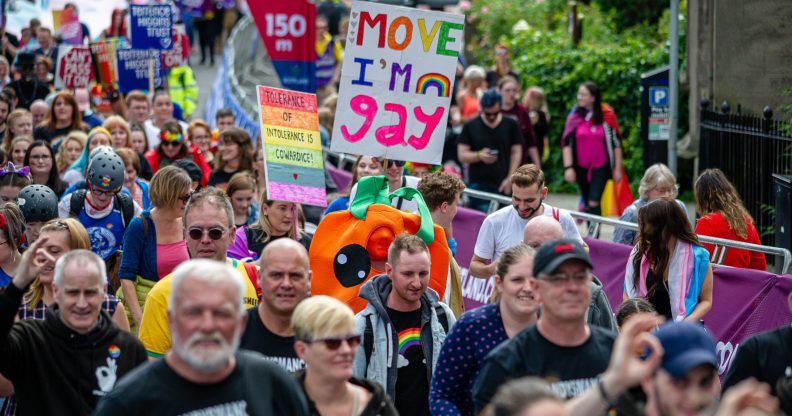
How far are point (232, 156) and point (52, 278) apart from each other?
6021 millimetres

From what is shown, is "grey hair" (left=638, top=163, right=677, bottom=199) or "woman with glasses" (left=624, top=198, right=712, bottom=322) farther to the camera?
"grey hair" (left=638, top=163, right=677, bottom=199)

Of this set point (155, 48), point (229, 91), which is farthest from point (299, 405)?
point (229, 91)

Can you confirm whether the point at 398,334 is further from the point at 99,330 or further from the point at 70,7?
the point at 70,7

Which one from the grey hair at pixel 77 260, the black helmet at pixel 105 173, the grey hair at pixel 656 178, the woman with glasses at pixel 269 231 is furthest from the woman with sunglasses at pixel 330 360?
the grey hair at pixel 656 178

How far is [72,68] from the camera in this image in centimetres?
1762

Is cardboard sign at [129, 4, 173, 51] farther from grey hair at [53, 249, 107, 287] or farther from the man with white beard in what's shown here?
the man with white beard

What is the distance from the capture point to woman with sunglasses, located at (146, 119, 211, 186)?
1394 cm

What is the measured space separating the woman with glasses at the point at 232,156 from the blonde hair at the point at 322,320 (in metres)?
7.55

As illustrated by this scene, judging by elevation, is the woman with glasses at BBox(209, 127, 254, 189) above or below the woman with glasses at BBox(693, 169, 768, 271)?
above

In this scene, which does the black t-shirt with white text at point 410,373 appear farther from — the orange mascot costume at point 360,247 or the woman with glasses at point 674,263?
the woman with glasses at point 674,263

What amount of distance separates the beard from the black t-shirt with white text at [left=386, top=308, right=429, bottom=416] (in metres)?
2.52

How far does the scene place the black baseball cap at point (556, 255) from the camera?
5.52m

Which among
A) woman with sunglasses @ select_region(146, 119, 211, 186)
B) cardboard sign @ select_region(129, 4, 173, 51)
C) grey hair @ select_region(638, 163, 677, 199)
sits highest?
cardboard sign @ select_region(129, 4, 173, 51)

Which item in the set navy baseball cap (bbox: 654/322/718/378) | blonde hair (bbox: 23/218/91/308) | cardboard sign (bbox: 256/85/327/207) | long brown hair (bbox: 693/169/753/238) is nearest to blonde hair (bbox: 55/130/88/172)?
cardboard sign (bbox: 256/85/327/207)
